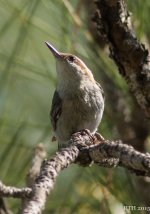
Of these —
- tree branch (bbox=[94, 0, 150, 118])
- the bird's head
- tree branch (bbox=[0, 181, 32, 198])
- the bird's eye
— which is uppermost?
the bird's eye

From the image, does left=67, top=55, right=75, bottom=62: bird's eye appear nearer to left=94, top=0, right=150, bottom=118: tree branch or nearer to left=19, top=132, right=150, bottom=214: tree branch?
left=94, top=0, right=150, bottom=118: tree branch

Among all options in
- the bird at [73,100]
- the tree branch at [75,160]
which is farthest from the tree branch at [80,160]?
the bird at [73,100]

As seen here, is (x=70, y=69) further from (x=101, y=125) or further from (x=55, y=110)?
(x=101, y=125)

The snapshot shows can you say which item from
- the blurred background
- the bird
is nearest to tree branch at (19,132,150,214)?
the blurred background

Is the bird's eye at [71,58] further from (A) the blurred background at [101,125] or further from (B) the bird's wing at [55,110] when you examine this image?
(B) the bird's wing at [55,110]

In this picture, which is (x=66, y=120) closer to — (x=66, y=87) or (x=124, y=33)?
(x=66, y=87)

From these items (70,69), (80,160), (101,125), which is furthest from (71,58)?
(80,160)
